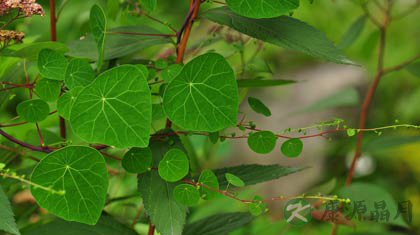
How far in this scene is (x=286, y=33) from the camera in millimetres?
650

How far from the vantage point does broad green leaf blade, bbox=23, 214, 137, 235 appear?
70cm

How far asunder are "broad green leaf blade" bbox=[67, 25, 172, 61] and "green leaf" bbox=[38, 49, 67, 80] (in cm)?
8

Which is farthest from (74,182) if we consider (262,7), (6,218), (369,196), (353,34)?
(353,34)

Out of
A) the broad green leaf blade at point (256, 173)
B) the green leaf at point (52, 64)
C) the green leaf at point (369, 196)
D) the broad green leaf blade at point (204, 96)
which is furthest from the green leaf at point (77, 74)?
the green leaf at point (369, 196)

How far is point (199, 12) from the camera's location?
0.70 m

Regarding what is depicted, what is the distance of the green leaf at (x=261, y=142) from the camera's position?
0.67 meters

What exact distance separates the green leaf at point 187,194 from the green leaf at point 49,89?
188mm

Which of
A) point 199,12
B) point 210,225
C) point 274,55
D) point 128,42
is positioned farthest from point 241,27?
point 274,55

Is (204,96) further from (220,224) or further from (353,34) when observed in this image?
(353,34)

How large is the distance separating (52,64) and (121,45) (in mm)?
123

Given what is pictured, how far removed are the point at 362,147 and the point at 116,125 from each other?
86cm

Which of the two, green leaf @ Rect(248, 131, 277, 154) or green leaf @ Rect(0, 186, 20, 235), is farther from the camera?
green leaf @ Rect(248, 131, 277, 154)

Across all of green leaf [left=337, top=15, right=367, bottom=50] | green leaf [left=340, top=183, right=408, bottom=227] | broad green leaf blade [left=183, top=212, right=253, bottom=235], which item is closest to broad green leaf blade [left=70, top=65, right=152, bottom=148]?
broad green leaf blade [left=183, top=212, right=253, bottom=235]

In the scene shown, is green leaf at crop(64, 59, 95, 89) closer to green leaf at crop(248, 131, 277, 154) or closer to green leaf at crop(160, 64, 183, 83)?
green leaf at crop(160, 64, 183, 83)
